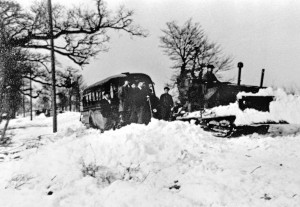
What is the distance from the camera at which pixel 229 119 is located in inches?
416

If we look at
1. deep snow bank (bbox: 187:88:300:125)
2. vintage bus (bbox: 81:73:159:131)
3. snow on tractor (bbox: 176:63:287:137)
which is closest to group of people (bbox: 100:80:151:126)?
vintage bus (bbox: 81:73:159:131)

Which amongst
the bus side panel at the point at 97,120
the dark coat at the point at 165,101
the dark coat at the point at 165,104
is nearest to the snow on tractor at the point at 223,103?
the dark coat at the point at 165,104

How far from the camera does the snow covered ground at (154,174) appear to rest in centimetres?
445

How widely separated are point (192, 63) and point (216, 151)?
30.2 metres

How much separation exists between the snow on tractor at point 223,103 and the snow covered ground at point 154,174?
220 centimetres

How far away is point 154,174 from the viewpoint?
562 cm

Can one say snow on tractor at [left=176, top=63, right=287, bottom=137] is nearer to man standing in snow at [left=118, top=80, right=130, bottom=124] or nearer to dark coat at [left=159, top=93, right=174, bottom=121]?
dark coat at [left=159, top=93, right=174, bottom=121]

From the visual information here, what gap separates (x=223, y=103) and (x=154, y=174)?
7.72 metres

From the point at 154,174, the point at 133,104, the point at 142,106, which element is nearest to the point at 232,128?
the point at 142,106

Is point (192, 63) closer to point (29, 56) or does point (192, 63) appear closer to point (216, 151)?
point (29, 56)

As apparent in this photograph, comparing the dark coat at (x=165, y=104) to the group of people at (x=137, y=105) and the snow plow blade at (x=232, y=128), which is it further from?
the snow plow blade at (x=232, y=128)

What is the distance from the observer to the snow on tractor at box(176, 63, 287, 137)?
10234mm

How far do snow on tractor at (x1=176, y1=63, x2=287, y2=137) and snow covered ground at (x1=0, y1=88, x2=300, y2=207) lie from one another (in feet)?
7.21

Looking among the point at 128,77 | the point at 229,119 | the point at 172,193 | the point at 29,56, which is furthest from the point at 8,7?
the point at 172,193
